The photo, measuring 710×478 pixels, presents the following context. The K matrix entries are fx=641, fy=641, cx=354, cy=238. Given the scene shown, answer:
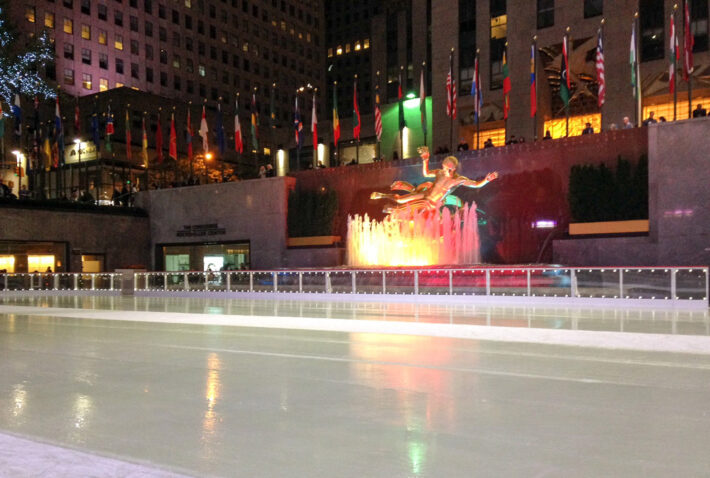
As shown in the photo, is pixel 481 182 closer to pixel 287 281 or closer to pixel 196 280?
pixel 287 281

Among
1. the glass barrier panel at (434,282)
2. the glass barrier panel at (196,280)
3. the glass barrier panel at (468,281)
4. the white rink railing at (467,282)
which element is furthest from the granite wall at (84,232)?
the glass barrier panel at (468,281)

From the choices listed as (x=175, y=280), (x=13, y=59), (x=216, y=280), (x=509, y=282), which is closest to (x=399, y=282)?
(x=509, y=282)

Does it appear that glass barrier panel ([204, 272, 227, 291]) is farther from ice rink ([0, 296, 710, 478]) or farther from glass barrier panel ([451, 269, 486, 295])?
ice rink ([0, 296, 710, 478])

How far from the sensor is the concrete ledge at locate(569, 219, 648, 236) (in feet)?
78.6

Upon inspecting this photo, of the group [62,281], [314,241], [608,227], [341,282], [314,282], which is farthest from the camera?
[314,241]

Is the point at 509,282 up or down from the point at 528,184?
down

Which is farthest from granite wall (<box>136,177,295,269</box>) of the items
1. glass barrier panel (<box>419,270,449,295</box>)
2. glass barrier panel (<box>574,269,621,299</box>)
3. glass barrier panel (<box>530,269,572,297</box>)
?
glass barrier panel (<box>574,269,621,299</box>)

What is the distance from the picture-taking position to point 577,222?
2556 cm

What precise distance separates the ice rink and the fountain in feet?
48.9

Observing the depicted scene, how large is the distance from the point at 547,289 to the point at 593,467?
15507mm

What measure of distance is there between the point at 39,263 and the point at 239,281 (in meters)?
17.0

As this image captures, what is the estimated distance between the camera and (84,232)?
121 ft

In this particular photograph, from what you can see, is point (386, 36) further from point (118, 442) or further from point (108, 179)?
point (118, 442)

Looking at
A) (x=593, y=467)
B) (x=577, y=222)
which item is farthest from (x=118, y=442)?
(x=577, y=222)
